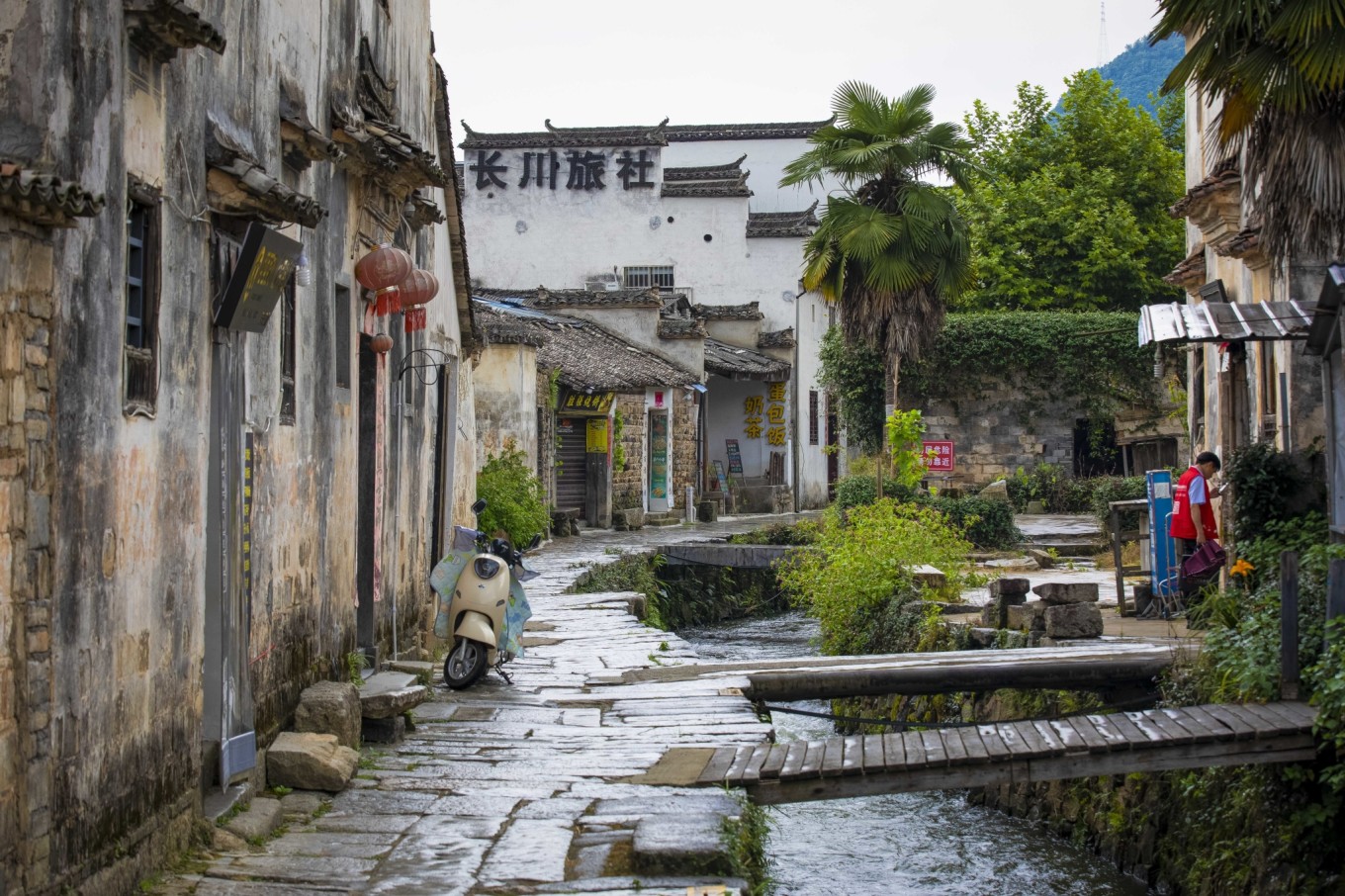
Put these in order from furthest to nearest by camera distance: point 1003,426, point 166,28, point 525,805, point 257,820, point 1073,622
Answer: point 1003,426, point 1073,622, point 525,805, point 257,820, point 166,28

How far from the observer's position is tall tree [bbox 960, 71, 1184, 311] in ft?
111

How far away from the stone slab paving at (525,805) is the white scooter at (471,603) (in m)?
0.22

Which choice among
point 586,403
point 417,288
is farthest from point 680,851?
point 586,403

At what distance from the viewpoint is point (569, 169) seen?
132 feet

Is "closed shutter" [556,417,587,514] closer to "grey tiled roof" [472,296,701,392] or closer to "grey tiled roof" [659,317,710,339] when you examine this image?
"grey tiled roof" [472,296,701,392]

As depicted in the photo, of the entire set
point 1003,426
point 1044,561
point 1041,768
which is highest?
point 1003,426

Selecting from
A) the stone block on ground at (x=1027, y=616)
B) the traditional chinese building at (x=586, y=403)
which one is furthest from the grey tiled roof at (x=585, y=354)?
the stone block on ground at (x=1027, y=616)

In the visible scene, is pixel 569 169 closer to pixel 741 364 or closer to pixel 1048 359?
pixel 741 364

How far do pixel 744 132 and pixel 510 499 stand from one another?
2786 centimetres

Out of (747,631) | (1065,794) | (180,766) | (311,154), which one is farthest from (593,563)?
(180,766)

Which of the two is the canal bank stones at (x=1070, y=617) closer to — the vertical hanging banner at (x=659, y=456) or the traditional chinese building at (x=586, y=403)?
the traditional chinese building at (x=586, y=403)

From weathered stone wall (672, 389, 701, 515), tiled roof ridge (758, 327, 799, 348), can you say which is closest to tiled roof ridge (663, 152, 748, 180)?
tiled roof ridge (758, 327, 799, 348)

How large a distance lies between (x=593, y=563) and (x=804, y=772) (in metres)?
13.4

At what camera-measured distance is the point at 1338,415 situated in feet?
31.7
